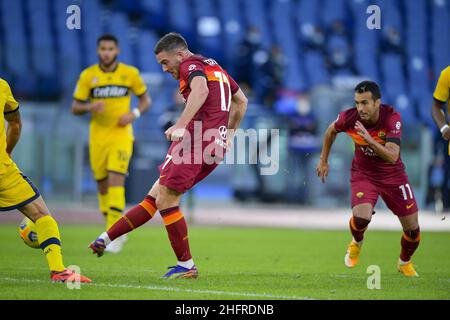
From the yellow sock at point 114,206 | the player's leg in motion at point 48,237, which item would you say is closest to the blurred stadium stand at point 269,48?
the yellow sock at point 114,206

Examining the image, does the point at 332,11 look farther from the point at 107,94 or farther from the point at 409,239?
the point at 409,239

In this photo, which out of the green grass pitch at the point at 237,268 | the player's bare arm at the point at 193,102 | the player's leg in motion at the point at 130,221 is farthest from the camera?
the player's leg in motion at the point at 130,221

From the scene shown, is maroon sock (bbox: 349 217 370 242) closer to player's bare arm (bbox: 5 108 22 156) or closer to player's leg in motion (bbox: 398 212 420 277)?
player's leg in motion (bbox: 398 212 420 277)

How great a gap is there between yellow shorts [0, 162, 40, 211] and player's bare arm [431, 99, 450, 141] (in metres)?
4.24

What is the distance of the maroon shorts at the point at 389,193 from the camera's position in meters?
8.86

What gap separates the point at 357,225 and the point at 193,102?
240 centimetres

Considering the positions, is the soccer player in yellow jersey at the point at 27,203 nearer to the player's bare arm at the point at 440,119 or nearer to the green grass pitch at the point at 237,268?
the green grass pitch at the point at 237,268

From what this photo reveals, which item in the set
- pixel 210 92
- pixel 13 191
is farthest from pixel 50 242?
pixel 210 92

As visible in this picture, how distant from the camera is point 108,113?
11898 millimetres

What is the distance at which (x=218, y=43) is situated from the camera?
2636 centimetres

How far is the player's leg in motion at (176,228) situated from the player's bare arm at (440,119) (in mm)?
2974

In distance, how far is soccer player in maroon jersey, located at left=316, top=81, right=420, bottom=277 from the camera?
8617mm

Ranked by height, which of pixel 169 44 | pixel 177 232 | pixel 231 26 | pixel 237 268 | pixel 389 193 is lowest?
pixel 237 268

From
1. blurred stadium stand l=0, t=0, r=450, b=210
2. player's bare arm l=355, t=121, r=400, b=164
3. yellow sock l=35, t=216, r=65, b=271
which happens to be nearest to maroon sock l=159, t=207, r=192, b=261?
yellow sock l=35, t=216, r=65, b=271
